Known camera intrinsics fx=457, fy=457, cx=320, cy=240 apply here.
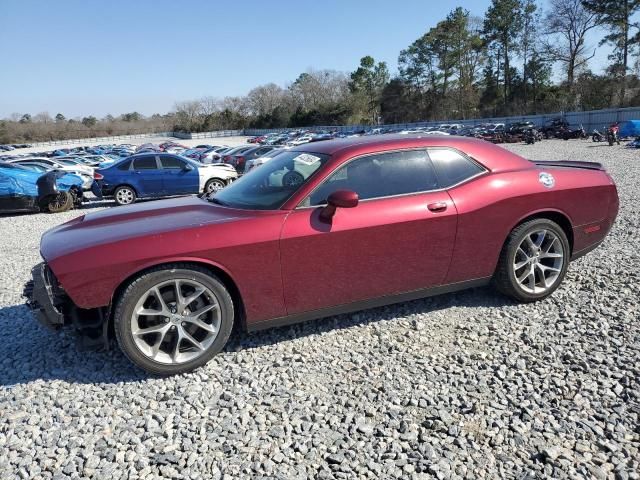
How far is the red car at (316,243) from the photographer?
2.98m

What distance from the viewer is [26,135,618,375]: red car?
2.98 m

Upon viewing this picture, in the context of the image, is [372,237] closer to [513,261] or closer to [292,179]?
[292,179]

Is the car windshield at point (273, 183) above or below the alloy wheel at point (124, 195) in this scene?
above

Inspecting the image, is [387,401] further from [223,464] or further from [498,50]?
[498,50]

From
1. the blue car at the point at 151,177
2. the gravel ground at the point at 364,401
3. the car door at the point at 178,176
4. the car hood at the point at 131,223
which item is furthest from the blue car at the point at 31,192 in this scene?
the car hood at the point at 131,223

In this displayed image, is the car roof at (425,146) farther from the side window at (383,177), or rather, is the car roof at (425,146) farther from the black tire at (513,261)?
the black tire at (513,261)

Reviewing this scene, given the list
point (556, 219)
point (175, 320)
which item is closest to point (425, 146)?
point (556, 219)

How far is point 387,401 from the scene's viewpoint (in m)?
2.71

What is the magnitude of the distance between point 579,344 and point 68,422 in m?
3.37

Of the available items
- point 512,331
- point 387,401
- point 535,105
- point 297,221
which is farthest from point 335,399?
point 535,105

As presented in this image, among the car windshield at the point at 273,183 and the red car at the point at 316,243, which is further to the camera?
the car windshield at the point at 273,183

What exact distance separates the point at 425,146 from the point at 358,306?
1.42 m

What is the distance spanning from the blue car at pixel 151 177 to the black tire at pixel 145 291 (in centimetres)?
1077

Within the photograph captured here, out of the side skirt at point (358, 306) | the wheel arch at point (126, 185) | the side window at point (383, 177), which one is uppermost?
the side window at point (383, 177)
